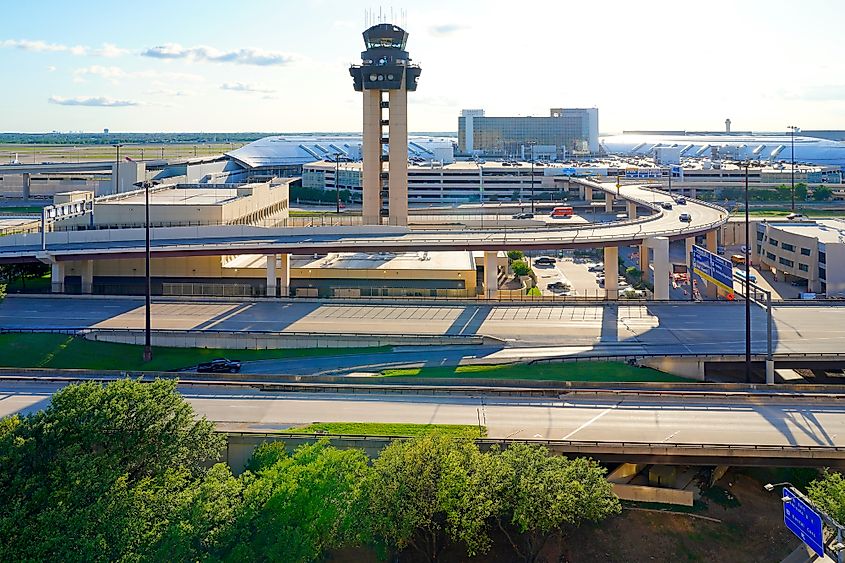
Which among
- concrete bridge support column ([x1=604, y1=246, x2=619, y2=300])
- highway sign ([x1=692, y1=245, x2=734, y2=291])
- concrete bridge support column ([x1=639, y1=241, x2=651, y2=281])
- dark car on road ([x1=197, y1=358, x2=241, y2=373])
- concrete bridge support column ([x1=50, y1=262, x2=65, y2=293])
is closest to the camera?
dark car on road ([x1=197, y1=358, x2=241, y2=373])

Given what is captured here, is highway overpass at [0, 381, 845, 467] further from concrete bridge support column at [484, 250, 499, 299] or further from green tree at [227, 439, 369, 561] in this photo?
concrete bridge support column at [484, 250, 499, 299]

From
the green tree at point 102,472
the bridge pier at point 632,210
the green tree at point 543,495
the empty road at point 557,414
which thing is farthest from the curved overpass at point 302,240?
the bridge pier at point 632,210

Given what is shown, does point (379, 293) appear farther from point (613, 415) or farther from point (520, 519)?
point (520, 519)

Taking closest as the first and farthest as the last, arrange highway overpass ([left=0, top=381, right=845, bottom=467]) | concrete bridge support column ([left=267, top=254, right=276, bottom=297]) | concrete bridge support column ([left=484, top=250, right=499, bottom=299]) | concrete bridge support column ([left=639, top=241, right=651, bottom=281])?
1. highway overpass ([left=0, top=381, right=845, bottom=467])
2. concrete bridge support column ([left=267, top=254, right=276, bottom=297])
3. concrete bridge support column ([left=484, top=250, right=499, bottom=299])
4. concrete bridge support column ([left=639, top=241, right=651, bottom=281])

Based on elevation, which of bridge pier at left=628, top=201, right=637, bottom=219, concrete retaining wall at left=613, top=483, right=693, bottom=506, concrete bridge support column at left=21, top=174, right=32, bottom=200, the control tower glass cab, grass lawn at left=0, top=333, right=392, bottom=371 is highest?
the control tower glass cab

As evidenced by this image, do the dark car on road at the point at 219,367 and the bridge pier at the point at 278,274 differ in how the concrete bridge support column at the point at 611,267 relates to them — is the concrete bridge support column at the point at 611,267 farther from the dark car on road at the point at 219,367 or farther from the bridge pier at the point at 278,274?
the dark car on road at the point at 219,367

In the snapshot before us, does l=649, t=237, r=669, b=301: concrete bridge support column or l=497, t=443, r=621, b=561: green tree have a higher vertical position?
l=649, t=237, r=669, b=301: concrete bridge support column

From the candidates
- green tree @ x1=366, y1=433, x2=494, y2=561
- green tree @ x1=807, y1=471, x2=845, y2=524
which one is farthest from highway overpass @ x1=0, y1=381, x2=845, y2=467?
green tree @ x1=366, y1=433, x2=494, y2=561
